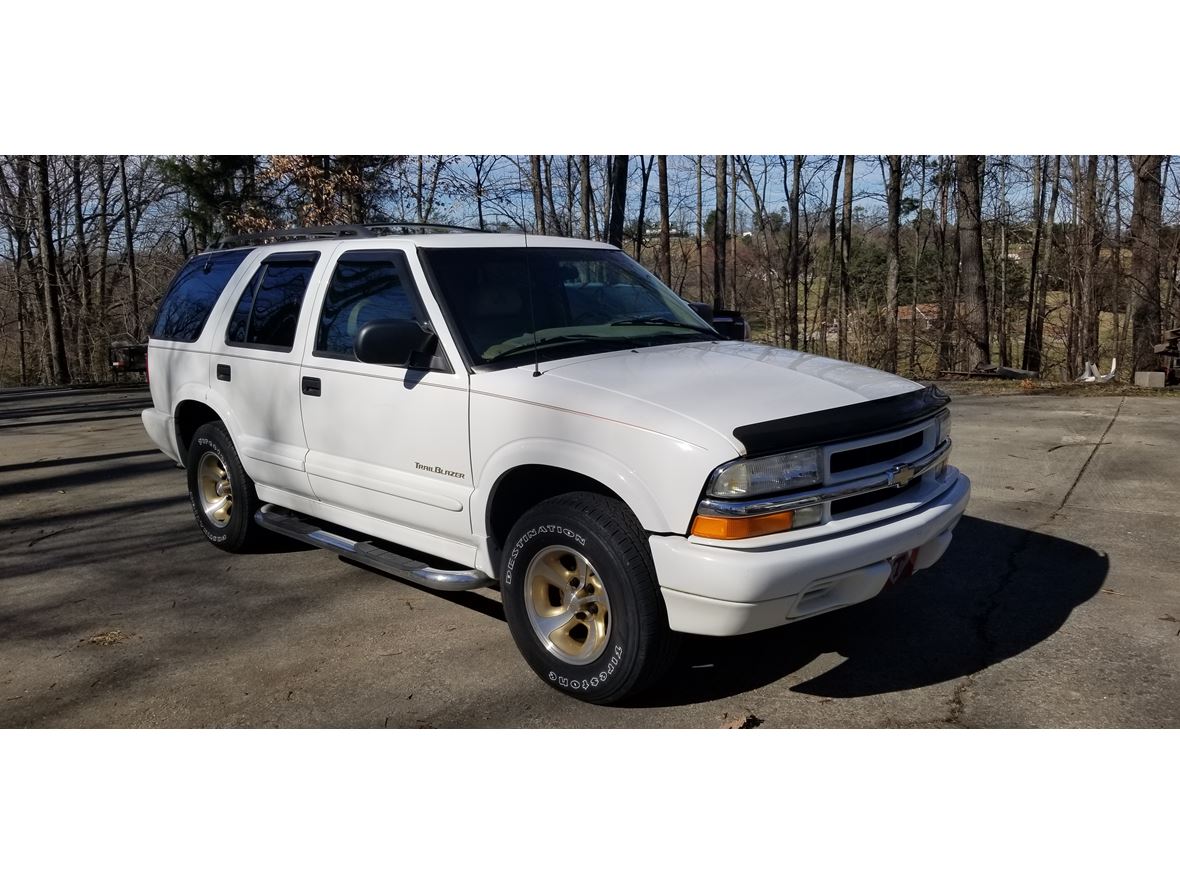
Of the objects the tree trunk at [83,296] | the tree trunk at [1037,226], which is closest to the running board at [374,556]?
the tree trunk at [1037,226]

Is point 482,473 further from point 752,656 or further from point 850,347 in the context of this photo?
point 850,347

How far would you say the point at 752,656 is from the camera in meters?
4.24

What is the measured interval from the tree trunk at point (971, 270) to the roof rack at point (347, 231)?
14649 millimetres

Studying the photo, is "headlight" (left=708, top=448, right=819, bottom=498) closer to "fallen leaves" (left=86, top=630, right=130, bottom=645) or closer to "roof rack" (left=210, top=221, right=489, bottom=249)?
"roof rack" (left=210, top=221, right=489, bottom=249)

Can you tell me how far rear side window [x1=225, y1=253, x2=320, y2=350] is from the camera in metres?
5.26

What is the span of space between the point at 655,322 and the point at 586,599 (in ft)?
5.89

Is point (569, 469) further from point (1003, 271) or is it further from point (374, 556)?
point (1003, 271)

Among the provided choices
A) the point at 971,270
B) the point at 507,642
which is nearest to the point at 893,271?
the point at 971,270

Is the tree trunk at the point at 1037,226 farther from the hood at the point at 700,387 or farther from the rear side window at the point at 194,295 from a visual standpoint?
the rear side window at the point at 194,295

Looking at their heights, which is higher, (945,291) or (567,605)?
(945,291)

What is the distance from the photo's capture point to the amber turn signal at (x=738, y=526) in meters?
3.27

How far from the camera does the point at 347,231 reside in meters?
5.46

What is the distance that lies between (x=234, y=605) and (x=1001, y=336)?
25868 mm

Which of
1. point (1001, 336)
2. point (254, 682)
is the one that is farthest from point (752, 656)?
point (1001, 336)
